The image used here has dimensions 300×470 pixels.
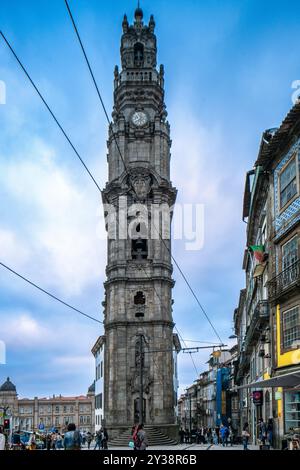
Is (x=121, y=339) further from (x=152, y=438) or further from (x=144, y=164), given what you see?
(x=144, y=164)

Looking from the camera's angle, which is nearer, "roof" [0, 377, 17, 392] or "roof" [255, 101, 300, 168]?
"roof" [255, 101, 300, 168]

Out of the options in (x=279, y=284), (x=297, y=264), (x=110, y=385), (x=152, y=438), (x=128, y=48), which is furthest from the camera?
(x=128, y=48)

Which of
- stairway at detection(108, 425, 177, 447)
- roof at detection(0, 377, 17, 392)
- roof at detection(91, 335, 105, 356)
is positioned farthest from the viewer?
roof at detection(0, 377, 17, 392)

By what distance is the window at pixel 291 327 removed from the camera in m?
22.0

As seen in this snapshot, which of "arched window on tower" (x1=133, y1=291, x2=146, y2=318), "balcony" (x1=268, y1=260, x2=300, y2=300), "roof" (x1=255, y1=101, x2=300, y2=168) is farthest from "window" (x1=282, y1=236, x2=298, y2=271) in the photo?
"arched window on tower" (x1=133, y1=291, x2=146, y2=318)

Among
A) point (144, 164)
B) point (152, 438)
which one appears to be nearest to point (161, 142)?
point (144, 164)

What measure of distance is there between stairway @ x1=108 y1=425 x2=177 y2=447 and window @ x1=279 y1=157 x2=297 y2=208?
97.3ft

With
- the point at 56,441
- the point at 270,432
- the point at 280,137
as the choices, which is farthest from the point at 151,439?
the point at 280,137

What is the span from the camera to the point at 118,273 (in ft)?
183

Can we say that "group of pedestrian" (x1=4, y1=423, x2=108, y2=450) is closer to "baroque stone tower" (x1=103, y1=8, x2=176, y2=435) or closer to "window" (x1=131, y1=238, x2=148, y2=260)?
"baroque stone tower" (x1=103, y1=8, x2=176, y2=435)

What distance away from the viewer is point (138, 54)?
211ft

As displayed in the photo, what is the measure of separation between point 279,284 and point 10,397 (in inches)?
4377

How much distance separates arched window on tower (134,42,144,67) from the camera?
63.6 metres

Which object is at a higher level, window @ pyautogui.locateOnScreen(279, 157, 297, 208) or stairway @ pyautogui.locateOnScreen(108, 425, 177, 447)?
window @ pyautogui.locateOnScreen(279, 157, 297, 208)
